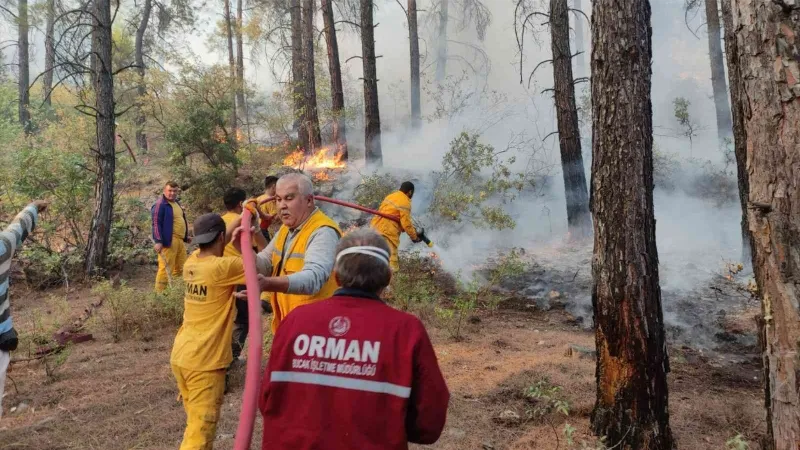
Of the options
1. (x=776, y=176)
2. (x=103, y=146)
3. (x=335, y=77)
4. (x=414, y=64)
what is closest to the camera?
(x=776, y=176)

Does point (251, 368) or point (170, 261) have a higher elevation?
point (170, 261)

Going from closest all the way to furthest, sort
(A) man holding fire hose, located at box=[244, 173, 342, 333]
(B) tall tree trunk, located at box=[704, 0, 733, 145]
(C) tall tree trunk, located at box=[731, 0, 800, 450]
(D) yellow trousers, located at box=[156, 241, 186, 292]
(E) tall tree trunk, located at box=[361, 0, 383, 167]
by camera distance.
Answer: (C) tall tree trunk, located at box=[731, 0, 800, 450] → (A) man holding fire hose, located at box=[244, 173, 342, 333] → (D) yellow trousers, located at box=[156, 241, 186, 292] → (E) tall tree trunk, located at box=[361, 0, 383, 167] → (B) tall tree trunk, located at box=[704, 0, 733, 145]

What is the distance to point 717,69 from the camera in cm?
1455

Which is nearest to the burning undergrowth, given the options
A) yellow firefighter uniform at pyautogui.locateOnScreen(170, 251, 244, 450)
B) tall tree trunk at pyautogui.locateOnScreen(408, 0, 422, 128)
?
yellow firefighter uniform at pyautogui.locateOnScreen(170, 251, 244, 450)

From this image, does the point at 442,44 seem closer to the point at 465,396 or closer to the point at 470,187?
the point at 470,187

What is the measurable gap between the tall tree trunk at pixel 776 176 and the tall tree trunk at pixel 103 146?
32.5 ft

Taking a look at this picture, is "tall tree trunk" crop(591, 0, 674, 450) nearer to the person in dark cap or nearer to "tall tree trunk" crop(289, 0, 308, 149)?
the person in dark cap

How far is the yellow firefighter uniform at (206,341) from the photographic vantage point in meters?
3.06

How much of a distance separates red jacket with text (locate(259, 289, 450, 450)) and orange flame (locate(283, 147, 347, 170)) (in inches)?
468

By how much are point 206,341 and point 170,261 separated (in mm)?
5240

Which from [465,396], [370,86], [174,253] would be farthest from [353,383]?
[370,86]

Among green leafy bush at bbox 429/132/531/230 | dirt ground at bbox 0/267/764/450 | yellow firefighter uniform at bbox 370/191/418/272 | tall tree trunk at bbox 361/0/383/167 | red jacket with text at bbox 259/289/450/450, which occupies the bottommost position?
dirt ground at bbox 0/267/764/450

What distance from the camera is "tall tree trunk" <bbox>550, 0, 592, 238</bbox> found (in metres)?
9.66

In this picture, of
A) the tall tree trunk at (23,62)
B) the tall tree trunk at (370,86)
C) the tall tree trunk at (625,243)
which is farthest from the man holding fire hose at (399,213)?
the tall tree trunk at (23,62)
